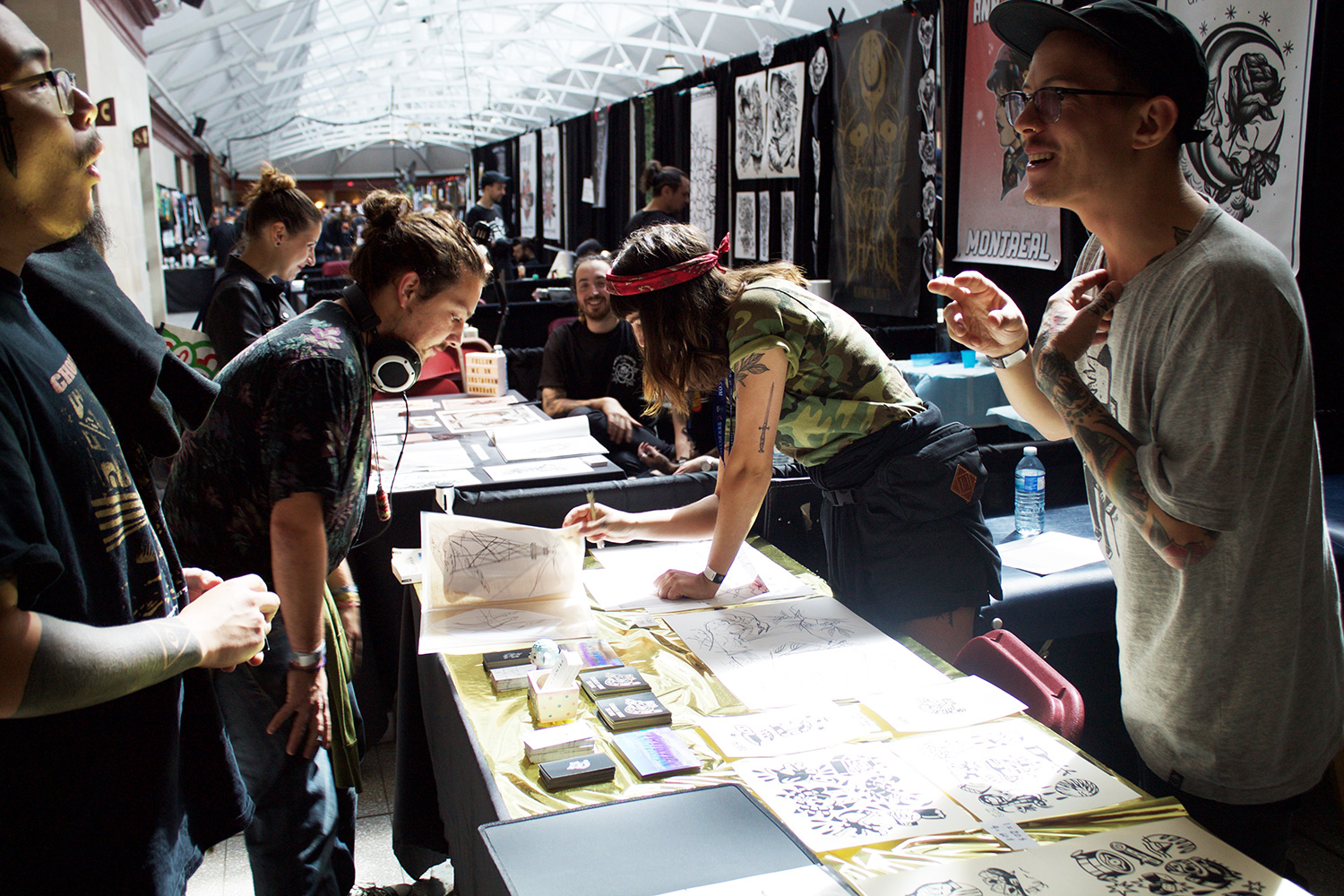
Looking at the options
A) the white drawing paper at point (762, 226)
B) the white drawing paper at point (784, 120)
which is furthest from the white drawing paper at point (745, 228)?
the white drawing paper at point (784, 120)

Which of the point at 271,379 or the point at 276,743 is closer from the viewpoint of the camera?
the point at 271,379

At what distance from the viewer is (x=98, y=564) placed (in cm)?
93

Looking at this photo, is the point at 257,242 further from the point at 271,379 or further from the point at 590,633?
the point at 590,633

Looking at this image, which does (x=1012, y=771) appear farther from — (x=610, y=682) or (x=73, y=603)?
(x=73, y=603)

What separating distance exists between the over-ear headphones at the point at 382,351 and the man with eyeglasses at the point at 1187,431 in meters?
1.07

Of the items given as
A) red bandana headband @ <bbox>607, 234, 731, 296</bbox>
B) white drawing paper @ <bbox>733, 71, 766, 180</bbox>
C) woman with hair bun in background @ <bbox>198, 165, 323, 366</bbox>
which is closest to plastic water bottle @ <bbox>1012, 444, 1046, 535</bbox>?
red bandana headband @ <bbox>607, 234, 731, 296</bbox>

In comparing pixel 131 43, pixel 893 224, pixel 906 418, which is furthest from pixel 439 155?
pixel 906 418

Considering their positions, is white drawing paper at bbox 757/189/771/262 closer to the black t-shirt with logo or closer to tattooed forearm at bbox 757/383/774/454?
the black t-shirt with logo

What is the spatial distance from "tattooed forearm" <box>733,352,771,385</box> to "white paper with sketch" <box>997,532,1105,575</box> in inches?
48.7

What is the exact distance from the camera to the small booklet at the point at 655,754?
123cm

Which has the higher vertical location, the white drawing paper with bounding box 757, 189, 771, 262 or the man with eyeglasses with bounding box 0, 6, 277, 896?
the white drawing paper with bounding box 757, 189, 771, 262

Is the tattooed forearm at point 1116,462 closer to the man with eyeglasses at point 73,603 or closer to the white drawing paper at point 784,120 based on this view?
the man with eyeglasses at point 73,603

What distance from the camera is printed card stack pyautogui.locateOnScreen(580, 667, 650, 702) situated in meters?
1.46

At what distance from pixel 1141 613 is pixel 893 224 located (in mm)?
5119
